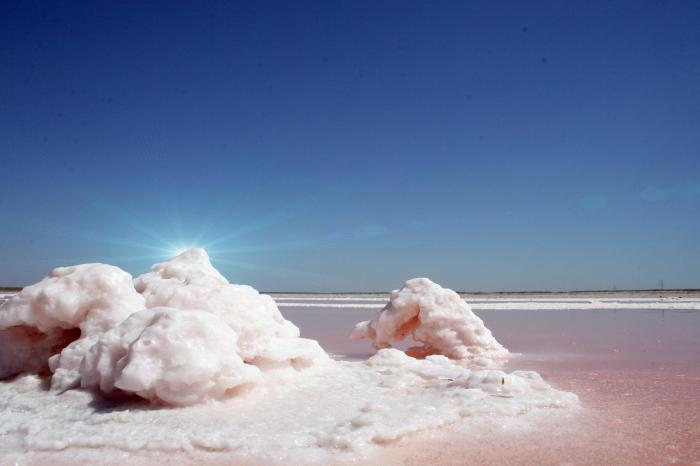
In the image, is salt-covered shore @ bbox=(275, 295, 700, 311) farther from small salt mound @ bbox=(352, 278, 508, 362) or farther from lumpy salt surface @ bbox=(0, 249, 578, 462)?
lumpy salt surface @ bbox=(0, 249, 578, 462)

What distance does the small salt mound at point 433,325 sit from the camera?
253 inches

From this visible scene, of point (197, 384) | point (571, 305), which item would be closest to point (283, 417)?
point (197, 384)

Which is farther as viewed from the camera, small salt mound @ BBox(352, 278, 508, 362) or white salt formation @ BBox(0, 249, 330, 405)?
small salt mound @ BBox(352, 278, 508, 362)

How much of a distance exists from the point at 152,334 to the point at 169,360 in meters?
0.23

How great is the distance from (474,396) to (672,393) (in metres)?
1.73

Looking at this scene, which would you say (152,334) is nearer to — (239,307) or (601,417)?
(239,307)

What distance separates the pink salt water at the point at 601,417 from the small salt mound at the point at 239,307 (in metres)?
1.69

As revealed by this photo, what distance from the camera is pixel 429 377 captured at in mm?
4562

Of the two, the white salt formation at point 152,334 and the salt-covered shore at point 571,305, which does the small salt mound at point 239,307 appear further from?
the salt-covered shore at point 571,305

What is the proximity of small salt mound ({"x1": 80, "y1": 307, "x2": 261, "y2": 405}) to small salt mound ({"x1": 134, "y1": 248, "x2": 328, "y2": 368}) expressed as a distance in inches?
21.7

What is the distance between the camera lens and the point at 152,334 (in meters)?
3.42

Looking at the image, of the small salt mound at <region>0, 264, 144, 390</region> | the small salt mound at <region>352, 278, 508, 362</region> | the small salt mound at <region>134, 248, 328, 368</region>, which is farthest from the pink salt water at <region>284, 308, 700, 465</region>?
the small salt mound at <region>0, 264, 144, 390</region>

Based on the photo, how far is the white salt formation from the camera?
334cm

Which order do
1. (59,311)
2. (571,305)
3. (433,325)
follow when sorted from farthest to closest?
1. (571,305)
2. (433,325)
3. (59,311)
